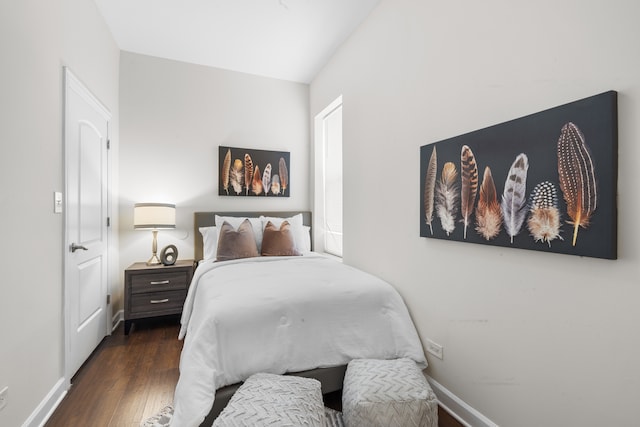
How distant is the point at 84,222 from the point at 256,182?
186 cm

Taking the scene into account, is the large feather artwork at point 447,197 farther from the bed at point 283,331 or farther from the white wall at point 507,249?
the bed at point 283,331

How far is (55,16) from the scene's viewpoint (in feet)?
6.26

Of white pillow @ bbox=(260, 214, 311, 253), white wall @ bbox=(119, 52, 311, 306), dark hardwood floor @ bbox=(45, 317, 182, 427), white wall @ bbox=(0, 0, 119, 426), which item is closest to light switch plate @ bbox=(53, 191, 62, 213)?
white wall @ bbox=(0, 0, 119, 426)

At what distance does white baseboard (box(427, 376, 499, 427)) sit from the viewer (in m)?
1.64

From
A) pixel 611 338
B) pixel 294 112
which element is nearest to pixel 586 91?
pixel 611 338

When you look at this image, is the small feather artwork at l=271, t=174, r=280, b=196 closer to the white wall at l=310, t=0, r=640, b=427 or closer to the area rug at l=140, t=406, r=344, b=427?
the white wall at l=310, t=0, r=640, b=427

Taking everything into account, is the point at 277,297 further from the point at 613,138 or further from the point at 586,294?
the point at 613,138

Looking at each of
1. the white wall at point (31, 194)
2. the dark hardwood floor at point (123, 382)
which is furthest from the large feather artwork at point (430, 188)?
the white wall at point (31, 194)

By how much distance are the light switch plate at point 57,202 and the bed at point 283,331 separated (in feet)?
3.40

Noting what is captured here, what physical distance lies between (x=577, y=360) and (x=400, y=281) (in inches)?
45.8

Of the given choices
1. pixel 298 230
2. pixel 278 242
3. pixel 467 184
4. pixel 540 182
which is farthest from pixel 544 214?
pixel 298 230

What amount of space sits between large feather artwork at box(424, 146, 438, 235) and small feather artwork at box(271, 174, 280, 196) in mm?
2316

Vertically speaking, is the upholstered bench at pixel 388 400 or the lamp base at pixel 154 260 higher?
the lamp base at pixel 154 260

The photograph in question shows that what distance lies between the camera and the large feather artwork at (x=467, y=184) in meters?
1.65
